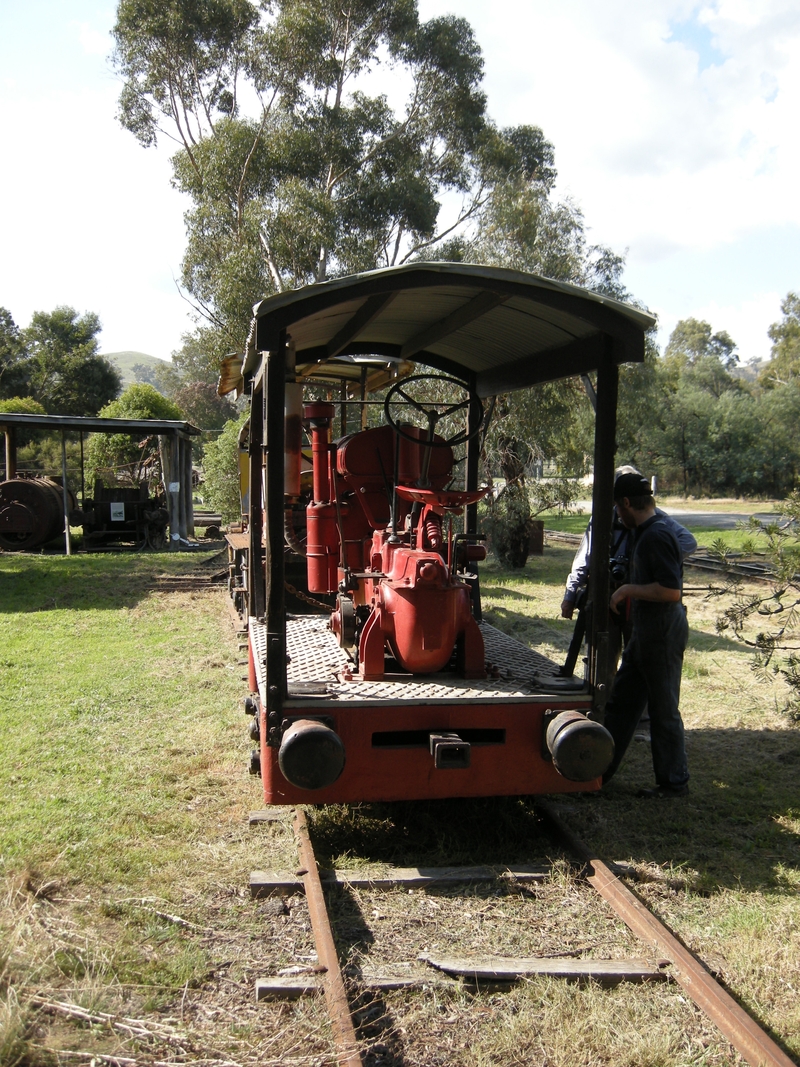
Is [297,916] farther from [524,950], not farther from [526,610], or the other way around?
[526,610]

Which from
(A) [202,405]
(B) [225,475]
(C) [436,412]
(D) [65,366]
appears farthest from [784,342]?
(C) [436,412]

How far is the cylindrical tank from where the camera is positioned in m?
18.8

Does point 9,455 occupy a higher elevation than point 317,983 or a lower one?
higher

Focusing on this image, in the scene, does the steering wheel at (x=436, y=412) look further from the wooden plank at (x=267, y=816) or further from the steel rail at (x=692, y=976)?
the steel rail at (x=692, y=976)

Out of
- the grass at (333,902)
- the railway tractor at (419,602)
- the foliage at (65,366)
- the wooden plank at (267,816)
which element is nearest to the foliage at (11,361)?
the foliage at (65,366)

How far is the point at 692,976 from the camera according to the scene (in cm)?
293

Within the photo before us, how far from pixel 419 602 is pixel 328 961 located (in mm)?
1744

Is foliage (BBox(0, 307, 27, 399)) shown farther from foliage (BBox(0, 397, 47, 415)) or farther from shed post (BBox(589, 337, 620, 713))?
shed post (BBox(589, 337, 620, 713))

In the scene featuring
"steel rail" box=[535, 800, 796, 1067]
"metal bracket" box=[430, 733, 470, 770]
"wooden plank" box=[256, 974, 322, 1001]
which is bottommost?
"wooden plank" box=[256, 974, 322, 1001]

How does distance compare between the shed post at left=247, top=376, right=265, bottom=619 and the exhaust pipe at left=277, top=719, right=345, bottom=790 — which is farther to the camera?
the shed post at left=247, top=376, right=265, bottom=619

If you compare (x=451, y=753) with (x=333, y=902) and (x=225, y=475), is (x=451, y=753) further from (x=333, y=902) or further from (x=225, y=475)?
(x=225, y=475)

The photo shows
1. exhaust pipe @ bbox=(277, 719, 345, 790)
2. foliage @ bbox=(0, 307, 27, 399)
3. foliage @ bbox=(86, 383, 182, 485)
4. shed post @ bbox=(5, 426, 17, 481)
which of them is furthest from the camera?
foliage @ bbox=(0, 307, 27, 399)

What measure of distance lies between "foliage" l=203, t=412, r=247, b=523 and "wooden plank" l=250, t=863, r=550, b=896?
14.7m

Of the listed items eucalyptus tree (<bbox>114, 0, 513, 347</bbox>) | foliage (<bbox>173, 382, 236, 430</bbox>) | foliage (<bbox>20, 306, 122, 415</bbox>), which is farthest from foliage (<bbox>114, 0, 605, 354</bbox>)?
foliage (<bbox>173, 382, 236, 430</bbox>)
